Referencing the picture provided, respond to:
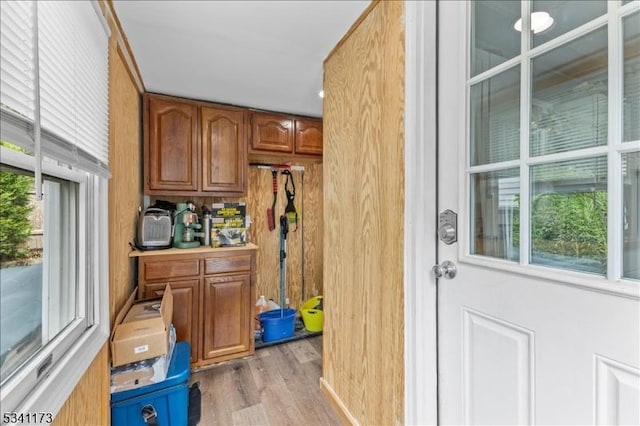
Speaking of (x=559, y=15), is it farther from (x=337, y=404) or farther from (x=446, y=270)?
(x=337, y=404)

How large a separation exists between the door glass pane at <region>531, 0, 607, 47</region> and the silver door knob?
73 cm

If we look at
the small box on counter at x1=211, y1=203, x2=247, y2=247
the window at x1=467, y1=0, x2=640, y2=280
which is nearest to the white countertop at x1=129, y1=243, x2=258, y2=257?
the small box on counter at x1=211, y1=203, x2=247, y2=247

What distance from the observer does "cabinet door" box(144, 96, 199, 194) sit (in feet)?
7.55

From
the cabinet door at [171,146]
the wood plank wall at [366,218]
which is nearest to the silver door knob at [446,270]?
the wood plank wall at [366,218]

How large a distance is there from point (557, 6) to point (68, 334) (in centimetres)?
196

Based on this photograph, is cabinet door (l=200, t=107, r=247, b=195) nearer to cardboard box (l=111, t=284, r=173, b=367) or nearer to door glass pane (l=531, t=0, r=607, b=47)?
cardboard box (l=111, t=284, r=173, b=367)

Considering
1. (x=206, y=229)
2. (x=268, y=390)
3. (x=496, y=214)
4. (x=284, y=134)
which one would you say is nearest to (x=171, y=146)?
(x=206, y=229)

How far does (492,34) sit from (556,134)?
0.41m

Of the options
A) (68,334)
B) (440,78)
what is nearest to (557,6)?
(440,78)

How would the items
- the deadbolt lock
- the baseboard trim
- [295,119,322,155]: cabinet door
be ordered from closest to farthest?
the deadbolt lock, the baseboard trim, [295,119,322,155]: cabinet door

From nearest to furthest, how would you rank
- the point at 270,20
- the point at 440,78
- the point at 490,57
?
the point at 490,57 < the point at 440,78 < the point at 270,20

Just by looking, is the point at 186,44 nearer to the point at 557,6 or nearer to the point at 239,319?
the point at 557,6

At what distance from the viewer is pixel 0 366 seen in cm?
75

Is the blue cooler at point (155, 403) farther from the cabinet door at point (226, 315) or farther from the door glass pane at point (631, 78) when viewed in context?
the door glass pane at point (631, 78)
